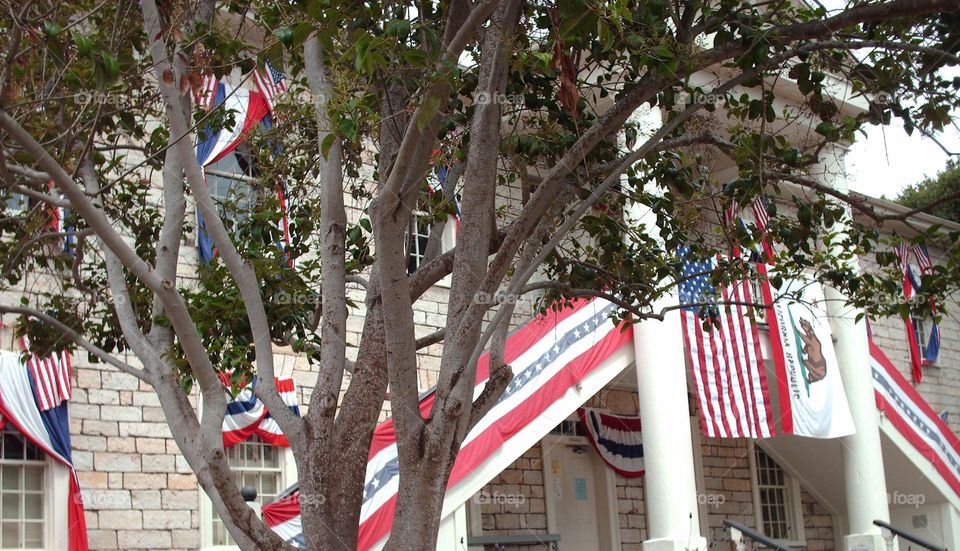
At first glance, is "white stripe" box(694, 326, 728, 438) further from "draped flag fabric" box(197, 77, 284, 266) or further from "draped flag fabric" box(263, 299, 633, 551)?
"draped flag fabric" box(197, 77, 284, 266)

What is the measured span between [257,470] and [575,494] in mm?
5638

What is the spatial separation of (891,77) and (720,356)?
6.92 m

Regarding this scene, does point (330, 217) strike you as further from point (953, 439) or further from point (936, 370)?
point (936, 370)

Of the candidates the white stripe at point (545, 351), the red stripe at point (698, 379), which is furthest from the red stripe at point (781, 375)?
the white stripe at point (545, 351)

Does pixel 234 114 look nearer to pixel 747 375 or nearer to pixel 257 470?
pixel 257 470

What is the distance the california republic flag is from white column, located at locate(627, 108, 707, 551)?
6.66ft

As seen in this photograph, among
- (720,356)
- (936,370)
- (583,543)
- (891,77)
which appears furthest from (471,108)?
(936,370)

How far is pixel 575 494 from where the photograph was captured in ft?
52.1

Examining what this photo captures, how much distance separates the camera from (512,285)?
6324mm

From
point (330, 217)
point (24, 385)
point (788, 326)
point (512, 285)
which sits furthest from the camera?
point (788, 326)

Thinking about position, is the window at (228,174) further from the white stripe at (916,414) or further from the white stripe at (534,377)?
the white stripe at (916,414)

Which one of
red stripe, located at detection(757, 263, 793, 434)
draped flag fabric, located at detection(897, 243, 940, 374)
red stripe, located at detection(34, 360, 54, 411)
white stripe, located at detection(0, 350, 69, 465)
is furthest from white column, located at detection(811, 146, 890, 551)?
white stripe, located at detection(0, 350, 69, 465)

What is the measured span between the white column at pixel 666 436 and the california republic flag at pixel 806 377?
6.66 feet

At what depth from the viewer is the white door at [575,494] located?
15.4 meters
